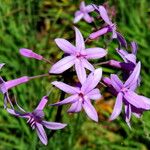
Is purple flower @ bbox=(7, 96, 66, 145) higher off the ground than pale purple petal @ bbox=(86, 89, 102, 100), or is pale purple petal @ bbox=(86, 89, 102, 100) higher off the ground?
pale purple petal @ bbox=(86, 89, 102, 100)

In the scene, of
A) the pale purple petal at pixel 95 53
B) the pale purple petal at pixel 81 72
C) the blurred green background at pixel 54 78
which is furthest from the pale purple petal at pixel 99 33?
the blurred green background at pixel 54 78

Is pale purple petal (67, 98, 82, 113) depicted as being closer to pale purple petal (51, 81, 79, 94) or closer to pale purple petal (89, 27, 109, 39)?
pale purple petal (51, 81, 79, 94)

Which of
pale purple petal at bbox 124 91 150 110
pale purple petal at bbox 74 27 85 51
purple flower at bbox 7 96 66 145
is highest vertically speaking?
pale purple petal at bbox 74 27 85 51

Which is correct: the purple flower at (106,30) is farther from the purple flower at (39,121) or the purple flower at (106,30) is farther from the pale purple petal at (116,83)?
the purple flower at (39,121)

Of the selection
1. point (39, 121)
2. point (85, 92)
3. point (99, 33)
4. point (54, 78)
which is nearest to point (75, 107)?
point (85, 92)

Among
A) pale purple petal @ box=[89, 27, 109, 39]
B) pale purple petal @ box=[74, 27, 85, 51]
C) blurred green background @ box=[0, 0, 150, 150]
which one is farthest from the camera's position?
blurred green background @ box=[0, 0, 150, 150]

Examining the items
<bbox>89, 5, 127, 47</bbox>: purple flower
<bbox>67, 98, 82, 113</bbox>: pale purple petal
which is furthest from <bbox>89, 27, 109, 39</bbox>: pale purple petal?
<bbox>67, 98, 82, 113</bbox>: pale purple petal

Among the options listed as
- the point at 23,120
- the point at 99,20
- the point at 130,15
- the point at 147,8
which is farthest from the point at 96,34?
the point at 147,8
